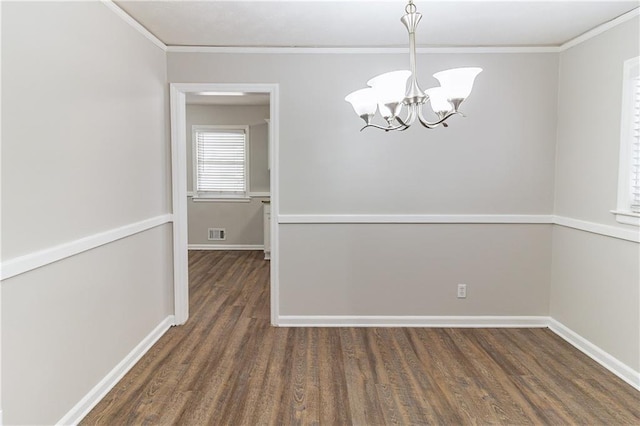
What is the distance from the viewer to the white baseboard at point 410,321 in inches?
148

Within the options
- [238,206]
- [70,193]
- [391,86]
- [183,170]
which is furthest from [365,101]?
[238,206]

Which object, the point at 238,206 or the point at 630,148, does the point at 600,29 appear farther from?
the point at 238,206

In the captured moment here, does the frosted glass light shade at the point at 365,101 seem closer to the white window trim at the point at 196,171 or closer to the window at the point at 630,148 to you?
the window at the point at 630,148

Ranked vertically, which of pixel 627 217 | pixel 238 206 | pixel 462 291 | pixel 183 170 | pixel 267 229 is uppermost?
pixel 183 170

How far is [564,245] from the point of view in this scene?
357cm

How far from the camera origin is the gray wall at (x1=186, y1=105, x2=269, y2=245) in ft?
23.9

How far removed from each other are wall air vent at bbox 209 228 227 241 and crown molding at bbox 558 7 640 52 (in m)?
5.59

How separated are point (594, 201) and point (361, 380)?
222 centimetres

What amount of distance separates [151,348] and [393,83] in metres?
2.70

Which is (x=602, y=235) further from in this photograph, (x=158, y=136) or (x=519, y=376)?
(x=158, y=136)

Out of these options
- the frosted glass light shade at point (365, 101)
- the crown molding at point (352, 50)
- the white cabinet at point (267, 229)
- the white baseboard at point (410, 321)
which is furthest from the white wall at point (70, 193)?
the white cabinet at point (267, 229)

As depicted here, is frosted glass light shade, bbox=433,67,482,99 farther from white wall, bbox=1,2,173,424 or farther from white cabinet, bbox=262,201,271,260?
white cabinet, bbox=262,201,271,260

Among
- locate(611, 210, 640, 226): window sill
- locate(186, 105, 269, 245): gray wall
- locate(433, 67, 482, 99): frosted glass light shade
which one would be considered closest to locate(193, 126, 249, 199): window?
locate(186, 105, 269, 245): gray wall

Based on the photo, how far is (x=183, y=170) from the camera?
12.2ft
